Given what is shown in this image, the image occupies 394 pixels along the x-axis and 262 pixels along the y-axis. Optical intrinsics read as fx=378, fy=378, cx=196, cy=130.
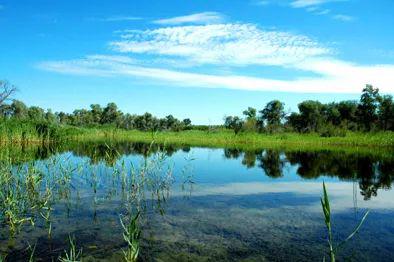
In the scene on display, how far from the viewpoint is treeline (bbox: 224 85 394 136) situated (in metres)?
64.9

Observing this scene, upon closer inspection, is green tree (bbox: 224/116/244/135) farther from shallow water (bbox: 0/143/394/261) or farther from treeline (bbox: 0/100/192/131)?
shallow water (bbox: 0/143/394/261)

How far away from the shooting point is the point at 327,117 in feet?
284

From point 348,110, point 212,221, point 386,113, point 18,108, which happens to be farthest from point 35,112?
point 212,221

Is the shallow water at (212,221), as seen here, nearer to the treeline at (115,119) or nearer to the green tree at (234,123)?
the green tree at (234,123)

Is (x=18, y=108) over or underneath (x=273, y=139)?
over

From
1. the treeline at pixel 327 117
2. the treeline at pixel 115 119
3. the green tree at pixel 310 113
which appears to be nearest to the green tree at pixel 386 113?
the treeline at pixel 327 117

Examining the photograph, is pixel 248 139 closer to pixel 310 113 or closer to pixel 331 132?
pixel 331 132

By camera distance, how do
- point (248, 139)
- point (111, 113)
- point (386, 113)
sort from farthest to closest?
point (111, 113)
point (386, 113)
point (248, 139)

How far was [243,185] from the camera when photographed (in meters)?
16.2

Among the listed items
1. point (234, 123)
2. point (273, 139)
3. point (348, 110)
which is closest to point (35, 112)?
point (234, 123)

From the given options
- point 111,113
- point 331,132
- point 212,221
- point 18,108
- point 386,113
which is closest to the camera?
point 212,221

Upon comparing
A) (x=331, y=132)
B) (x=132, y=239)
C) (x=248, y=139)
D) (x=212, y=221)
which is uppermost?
(x=331, y=132)

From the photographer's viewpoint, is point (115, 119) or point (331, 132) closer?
point (331, 132)

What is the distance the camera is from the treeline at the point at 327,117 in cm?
6489
